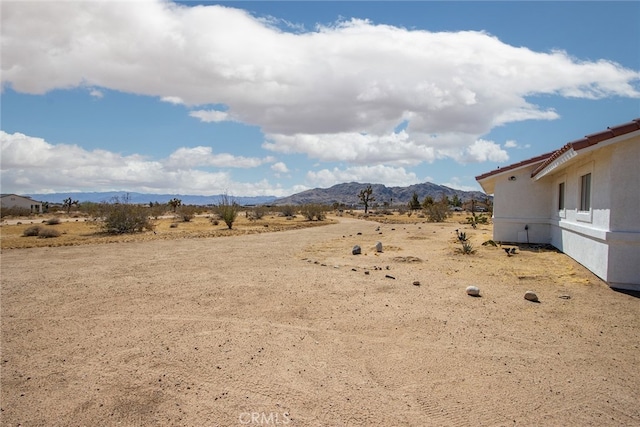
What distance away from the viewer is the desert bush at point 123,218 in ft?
82.6

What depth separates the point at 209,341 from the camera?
5.69m

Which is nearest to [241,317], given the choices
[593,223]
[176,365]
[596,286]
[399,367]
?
[176,365]

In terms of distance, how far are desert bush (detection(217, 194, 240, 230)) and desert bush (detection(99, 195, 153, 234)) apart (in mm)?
4780

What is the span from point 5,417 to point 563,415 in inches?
194

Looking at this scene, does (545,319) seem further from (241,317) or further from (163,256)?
(163,256)

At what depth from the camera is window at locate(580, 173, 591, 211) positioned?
35.5 feet

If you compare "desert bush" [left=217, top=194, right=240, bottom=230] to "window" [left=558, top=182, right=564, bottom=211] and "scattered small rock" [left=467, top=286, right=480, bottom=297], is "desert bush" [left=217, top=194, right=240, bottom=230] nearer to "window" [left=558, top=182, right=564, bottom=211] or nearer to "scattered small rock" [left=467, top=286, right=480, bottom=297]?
"window" [left=558, top=182, right=564, bottom=211]

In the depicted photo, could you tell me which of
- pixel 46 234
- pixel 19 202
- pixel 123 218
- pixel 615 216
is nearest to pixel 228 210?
pixel 123 218

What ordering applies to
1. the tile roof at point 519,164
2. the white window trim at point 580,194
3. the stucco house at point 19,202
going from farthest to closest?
the stucco house at point 19,202 < the tile roof at point 519,164 < the white window trim at point 580,194

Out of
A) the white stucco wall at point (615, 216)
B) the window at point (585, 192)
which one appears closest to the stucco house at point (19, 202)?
the window at point (585, 192)

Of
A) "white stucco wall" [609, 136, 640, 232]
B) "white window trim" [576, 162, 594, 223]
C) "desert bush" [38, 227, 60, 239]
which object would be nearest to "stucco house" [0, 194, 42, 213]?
"desert bush" [38, 227, 60, 239]

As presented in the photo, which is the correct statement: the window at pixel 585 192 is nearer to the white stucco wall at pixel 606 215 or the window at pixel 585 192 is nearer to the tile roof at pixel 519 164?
the white stucco wall at pixel 606 215

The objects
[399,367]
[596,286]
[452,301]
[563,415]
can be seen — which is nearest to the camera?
[563,415]

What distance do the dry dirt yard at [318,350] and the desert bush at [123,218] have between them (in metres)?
15.6
